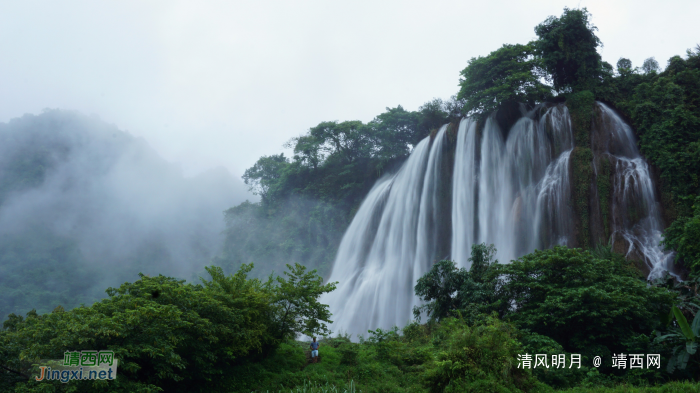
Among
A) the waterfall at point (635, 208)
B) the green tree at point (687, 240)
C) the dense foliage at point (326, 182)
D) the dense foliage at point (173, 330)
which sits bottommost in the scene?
the dense foliage at point (173, 330)

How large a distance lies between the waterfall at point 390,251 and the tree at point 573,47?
22.8 ft

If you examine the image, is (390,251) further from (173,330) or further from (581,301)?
(173,330)

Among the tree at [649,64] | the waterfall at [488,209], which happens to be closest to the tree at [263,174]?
the waterfall at [488,209]

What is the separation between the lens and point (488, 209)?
70.8 ft

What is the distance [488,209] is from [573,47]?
9726mm

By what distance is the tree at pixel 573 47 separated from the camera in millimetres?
21844

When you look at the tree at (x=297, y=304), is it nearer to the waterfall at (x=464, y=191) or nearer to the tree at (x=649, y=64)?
the waterfall at (x=464, y=191)

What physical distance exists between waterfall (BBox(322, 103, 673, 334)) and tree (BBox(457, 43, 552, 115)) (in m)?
1.01

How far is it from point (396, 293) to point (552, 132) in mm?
11276

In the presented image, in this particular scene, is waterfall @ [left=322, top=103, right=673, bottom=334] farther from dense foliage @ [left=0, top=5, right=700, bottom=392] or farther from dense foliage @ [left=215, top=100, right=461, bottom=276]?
dense foliage @ [left=215, top=100, right=461, bottom=276]

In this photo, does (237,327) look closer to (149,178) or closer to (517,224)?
(517,224)

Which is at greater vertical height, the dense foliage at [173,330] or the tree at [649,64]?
the tree at [649,64]

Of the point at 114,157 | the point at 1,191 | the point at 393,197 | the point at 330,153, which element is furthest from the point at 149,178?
the point at 393,197

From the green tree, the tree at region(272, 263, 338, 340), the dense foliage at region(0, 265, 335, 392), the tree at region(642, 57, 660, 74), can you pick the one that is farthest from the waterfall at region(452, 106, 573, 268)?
the tree at region(642, 57, 660, 74)
